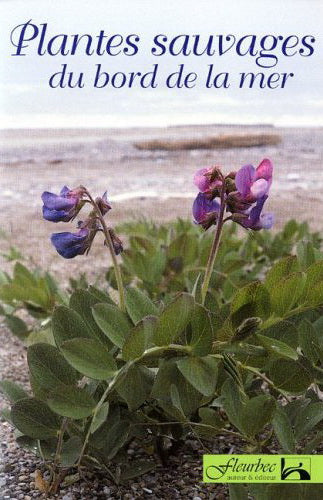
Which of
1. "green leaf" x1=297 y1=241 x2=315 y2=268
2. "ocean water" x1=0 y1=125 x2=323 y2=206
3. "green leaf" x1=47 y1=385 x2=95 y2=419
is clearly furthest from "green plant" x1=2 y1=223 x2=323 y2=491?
"ocean water" x1=0 y1=125 x2=323 y2=206

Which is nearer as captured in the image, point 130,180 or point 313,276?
point 313,276

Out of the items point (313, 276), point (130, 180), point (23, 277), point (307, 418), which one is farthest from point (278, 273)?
point (130, 180)

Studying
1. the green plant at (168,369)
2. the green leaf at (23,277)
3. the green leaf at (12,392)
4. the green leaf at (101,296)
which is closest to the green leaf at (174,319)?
the green plant at (168,369)

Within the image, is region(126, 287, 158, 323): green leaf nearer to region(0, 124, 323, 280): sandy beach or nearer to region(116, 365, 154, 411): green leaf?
region(116, 365, 154, 411): green leaf

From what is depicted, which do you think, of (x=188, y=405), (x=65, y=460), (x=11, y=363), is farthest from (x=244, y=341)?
(x=11, y=363)

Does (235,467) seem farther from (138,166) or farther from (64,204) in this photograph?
(138,166)

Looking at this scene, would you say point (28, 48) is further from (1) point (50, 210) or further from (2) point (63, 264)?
(2) point (63, 264)
